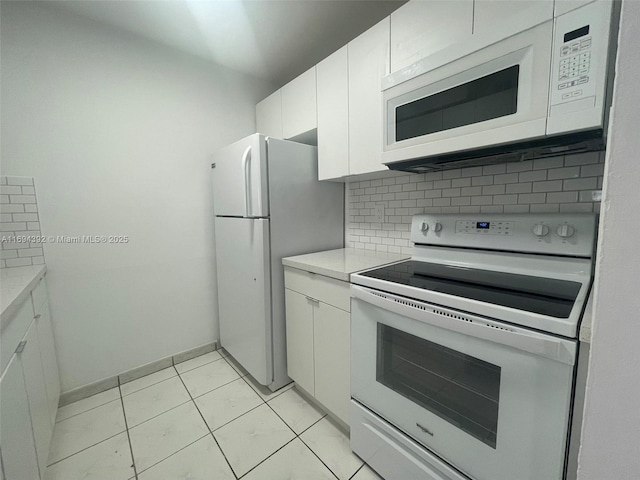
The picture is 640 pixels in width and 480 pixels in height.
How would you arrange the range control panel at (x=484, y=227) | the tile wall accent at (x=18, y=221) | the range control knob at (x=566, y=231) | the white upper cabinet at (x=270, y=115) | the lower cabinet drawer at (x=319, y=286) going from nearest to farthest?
the range control knob at (x=566, y=231) < the range control panel at (x=484, y=227) < the lower cabinet drawer at (x=319, y=286) < the tile wall accent at (x=18, y=221) < the white upper cabinet at (x=270, y=115)

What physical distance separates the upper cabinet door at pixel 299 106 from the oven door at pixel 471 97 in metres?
0.71

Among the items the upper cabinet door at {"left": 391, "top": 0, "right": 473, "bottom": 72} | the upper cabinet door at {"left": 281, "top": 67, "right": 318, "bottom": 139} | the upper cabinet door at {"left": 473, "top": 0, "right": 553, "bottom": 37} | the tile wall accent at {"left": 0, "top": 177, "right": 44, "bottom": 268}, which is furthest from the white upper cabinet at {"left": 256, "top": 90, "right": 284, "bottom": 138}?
the tile wall accent at {"left": 0, "top": 177, "right": 44, "bottom": 268}

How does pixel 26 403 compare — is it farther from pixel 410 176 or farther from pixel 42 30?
pixel 410 176

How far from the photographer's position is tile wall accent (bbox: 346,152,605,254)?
3.80 feet

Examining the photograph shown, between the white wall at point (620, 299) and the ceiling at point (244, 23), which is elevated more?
the ceiling at point (244, 23)

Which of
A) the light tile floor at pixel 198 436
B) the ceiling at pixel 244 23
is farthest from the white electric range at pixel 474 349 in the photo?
the ceiling at pixel 244 23

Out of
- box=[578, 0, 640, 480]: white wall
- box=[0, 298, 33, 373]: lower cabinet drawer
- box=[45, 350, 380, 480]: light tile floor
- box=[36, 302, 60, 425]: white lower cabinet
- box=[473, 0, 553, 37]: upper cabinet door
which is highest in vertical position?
box=[473, 0, 553, 37]: upper cabinet door

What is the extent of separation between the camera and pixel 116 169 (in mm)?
1821

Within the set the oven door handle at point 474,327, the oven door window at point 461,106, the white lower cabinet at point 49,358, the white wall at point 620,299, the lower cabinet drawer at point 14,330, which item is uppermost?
the oven door window at point 461,106

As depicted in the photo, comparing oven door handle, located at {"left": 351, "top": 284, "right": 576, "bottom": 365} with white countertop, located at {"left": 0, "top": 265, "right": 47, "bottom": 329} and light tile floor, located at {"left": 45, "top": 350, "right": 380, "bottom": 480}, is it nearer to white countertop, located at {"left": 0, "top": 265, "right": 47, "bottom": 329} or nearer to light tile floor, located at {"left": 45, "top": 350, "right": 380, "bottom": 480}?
light tile floor, located at {"left": 45, "top": 350, "right": 380, "bottom": 480}

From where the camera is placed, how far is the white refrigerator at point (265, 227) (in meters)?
1.68

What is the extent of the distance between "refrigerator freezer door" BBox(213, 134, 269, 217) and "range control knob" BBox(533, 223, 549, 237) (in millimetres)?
1376

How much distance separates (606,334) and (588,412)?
0.41 ft

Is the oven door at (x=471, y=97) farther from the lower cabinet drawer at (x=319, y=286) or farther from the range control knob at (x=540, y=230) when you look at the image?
the lower cabinet drawer at (x=319, y=286)
